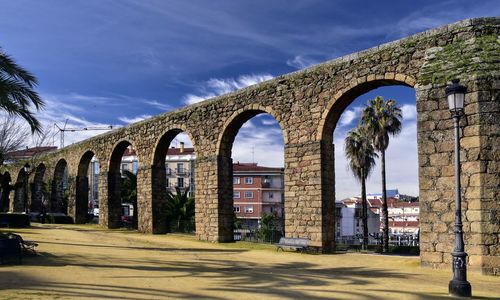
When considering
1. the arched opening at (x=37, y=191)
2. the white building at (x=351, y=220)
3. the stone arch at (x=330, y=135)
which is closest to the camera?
the stone arch at (x=330, y=135)

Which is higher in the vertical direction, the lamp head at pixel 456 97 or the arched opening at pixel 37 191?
the lamp head at pixel 456 97

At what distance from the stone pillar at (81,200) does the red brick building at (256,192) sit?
35.6m

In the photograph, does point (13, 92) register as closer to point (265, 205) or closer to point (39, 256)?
point (39, 256)

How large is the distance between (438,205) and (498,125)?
204 cm

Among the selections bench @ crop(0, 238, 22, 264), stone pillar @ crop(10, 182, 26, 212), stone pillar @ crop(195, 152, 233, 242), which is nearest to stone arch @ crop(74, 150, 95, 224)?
stone pillar @ crop(10, 182, 26, 212)

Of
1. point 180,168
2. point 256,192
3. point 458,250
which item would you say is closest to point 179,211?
point 458,250

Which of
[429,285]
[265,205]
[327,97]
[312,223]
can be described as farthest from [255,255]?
[265,205]

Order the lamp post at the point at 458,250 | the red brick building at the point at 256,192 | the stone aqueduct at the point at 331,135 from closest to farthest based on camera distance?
the lamp post at the point at 458,250 → the stone aqueduct at the point at 331,135 → the red brick building at the point at 256,192

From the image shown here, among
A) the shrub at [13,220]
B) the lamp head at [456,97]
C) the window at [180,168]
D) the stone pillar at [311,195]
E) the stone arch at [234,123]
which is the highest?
the window at [180,168]

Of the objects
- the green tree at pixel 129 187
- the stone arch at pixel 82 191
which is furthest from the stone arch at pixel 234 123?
the stone arch at pixel 82 191

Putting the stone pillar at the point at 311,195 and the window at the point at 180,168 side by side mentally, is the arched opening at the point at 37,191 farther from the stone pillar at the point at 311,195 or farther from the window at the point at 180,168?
the window at the point at 180,168

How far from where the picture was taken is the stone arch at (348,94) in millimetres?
12266

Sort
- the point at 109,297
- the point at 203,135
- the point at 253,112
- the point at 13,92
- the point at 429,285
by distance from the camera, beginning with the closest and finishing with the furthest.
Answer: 1. the point at 109,297
2. the point at 429,285
3. the point at 13,92
4. the point at 253,112
5. the point at 203,135

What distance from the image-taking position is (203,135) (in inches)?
728
